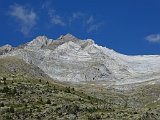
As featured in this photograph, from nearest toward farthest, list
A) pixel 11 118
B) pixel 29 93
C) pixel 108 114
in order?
pixel 11 118 < pixel 108 114 < pixel 29 93

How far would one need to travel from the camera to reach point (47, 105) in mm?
142250

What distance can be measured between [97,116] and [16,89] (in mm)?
53634

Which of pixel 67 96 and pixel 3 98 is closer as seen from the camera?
pixel 3 98

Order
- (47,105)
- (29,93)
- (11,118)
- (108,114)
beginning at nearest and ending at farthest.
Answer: (11,118) → (108,114) → (47,105) → (29,93)

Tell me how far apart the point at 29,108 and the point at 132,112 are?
3098cm

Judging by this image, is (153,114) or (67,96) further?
(67,96)

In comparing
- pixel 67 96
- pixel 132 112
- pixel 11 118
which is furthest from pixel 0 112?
pixel 67 96

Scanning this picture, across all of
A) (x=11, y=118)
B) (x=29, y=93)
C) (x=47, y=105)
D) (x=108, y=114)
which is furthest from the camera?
(x=29, y=93)

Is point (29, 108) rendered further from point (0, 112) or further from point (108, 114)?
point (108, 114)

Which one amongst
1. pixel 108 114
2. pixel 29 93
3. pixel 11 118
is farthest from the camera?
pixel 29 93

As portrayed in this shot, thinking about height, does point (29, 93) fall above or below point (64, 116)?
above

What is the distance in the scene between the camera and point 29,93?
170 m

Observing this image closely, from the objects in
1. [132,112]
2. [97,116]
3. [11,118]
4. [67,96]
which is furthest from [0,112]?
[67,96]

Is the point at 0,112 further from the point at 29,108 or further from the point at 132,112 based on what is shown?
the point at 132,112
